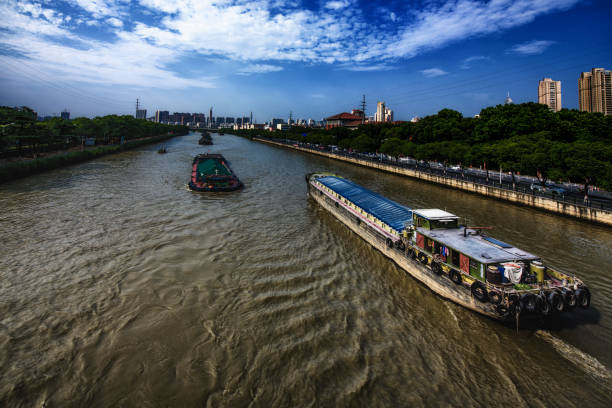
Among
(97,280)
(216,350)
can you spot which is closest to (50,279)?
(97,280)

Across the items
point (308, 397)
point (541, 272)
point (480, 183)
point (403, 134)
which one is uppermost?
point (403, 134)

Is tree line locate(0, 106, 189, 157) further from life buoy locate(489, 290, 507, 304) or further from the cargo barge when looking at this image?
life buoy locate(489, 290, 507, 304)

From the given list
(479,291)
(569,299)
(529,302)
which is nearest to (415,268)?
(479,291)

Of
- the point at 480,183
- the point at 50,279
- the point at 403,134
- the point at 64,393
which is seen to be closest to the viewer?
the point at 64,393

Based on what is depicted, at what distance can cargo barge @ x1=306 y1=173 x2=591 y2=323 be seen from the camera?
968 cm

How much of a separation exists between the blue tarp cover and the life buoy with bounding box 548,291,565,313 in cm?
705

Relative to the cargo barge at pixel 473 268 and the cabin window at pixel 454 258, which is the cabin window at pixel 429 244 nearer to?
the cargo barge at pixel 473 268

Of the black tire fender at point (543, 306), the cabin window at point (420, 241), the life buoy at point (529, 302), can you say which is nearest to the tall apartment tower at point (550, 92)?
the cabin window at point (420, 241)

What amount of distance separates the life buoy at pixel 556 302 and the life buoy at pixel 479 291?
6.31 ft

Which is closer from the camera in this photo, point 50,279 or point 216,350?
point 216,350

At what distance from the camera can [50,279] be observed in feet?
42.7

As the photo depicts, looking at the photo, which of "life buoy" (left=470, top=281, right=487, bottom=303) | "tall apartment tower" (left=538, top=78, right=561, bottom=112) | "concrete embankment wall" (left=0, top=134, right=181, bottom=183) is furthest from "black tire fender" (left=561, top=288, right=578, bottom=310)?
"tall apartment tower" (left=538, top=78, right=561, bottom=112)

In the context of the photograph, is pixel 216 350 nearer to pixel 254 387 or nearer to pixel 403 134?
pixel 254 387

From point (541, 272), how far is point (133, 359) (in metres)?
14.3
